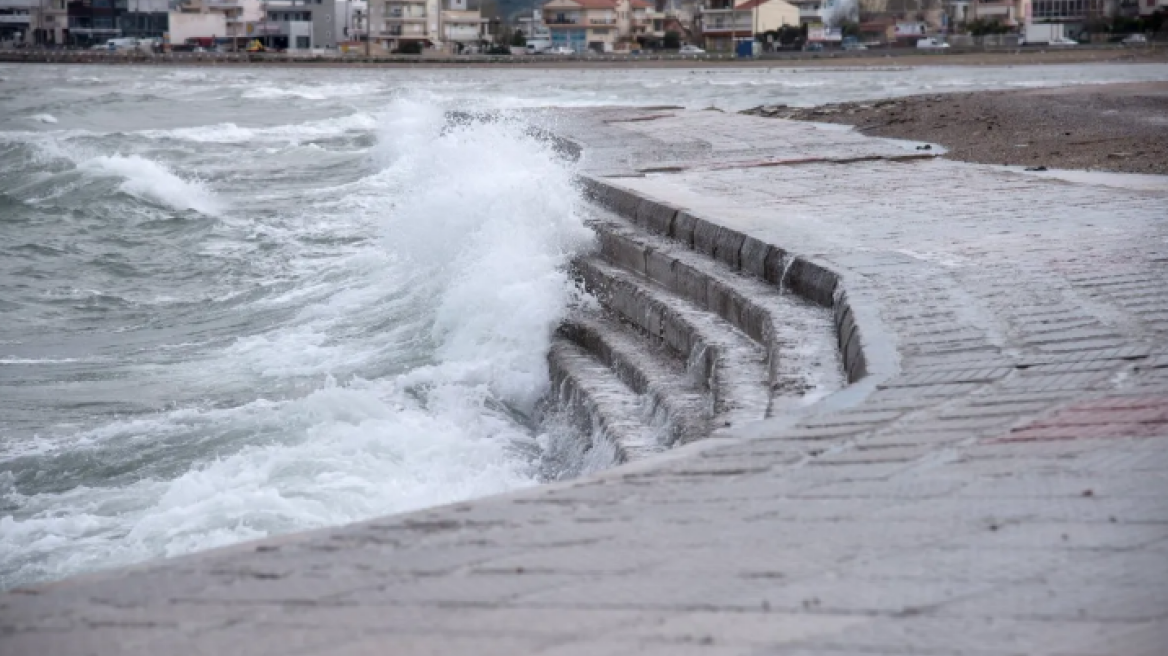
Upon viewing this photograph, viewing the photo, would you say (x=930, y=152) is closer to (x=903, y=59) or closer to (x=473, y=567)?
(x=473, y=567)

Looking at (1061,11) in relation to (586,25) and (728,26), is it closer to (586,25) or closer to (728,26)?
(728,26)

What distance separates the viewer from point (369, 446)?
6148 mm

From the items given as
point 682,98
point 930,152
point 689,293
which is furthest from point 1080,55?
point 689,293

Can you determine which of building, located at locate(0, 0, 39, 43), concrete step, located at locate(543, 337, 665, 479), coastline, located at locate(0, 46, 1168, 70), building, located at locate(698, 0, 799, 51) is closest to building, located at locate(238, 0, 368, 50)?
coastline, located at locate(0, 46, 1168, 70)

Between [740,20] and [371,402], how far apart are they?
114031 millimetres

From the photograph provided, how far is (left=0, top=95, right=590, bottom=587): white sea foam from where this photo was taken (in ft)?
17.3

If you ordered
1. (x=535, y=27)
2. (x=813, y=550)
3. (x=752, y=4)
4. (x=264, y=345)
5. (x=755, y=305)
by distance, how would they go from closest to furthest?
(x=813, y=550)
(x=755, y=305)
(x=264, y=345)
(x=752, y=4)
(x=535, y=27)

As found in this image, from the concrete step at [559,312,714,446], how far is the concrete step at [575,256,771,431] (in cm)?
6

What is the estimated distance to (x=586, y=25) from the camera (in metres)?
115

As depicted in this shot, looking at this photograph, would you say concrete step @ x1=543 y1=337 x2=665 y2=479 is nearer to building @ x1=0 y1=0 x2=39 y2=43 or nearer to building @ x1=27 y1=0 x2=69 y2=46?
building @ x1=27 y1=0 x2=69 y2=46

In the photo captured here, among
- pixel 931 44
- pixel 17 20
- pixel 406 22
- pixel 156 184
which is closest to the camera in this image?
pixel 156 184

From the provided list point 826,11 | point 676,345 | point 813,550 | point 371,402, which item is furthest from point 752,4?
point 813,550

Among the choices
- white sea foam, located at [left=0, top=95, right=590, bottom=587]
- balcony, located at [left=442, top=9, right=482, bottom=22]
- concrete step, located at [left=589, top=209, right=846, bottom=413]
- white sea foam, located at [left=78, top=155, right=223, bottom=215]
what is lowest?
white sea foam, located at [left=0, top=95, right=590, bottom=587]

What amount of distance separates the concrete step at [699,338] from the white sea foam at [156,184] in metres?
10.3
